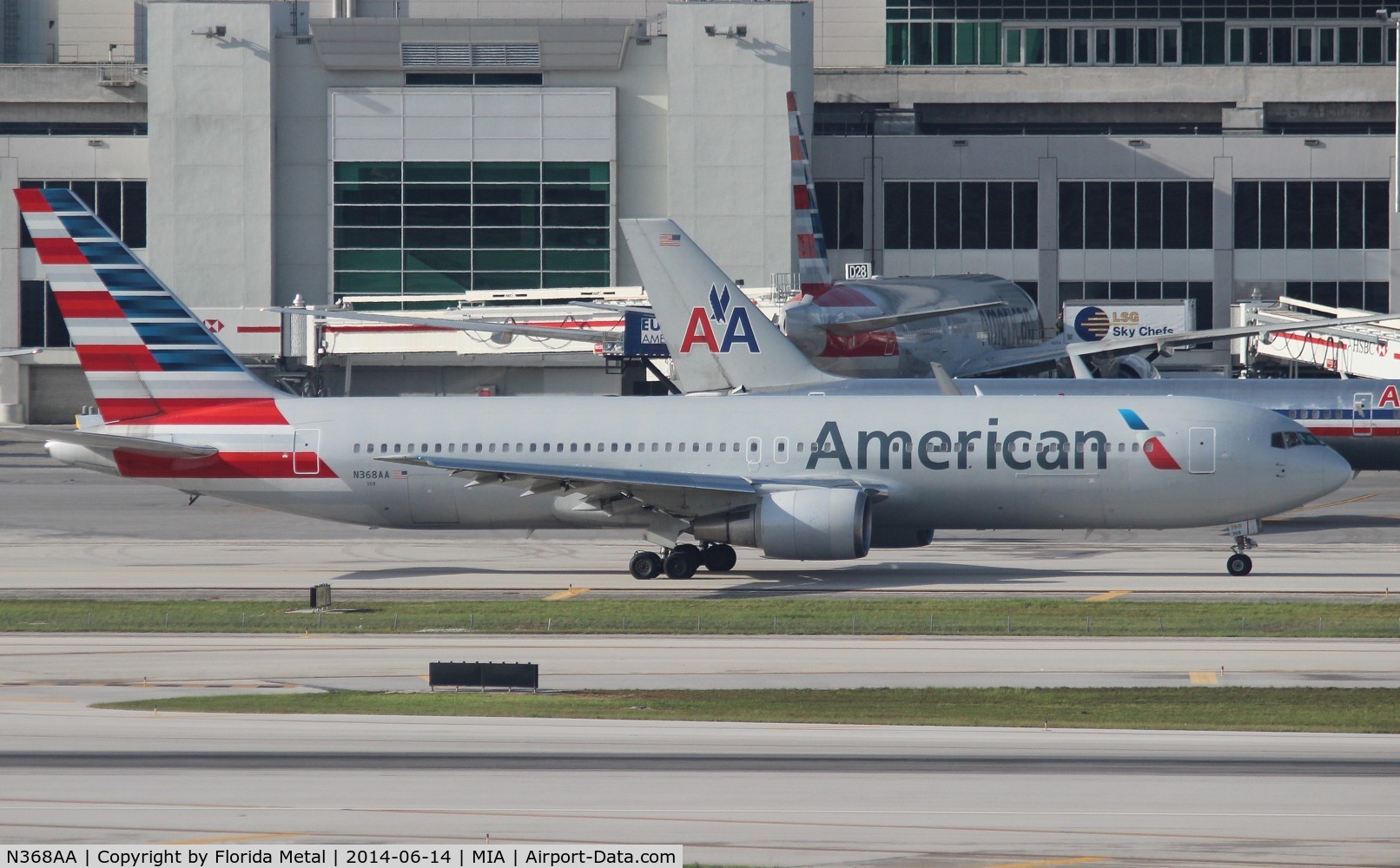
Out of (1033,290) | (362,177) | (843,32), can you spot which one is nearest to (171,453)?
(362,177)

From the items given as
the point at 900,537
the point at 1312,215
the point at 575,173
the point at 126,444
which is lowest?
the point at 900,537

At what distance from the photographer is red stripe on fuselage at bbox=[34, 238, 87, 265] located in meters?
34.2

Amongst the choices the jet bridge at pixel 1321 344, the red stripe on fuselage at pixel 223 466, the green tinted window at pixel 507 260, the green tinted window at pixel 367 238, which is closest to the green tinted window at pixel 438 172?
the green tinted window at pixel 367 238

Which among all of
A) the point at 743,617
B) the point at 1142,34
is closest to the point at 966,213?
the point at 1142,34

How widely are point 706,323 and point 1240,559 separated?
53.5 ft

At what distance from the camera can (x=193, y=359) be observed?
35.0 metres

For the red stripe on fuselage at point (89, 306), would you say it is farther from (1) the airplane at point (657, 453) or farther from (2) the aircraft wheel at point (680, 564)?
(2) the aircraft wheel at point (680, 564)

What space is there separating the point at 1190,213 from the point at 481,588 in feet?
212

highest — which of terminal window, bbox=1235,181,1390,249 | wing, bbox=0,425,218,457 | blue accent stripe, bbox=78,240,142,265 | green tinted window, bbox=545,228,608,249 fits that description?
terminal window, bbox=1235,181,1390,249

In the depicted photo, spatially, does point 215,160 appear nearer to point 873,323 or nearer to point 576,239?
point 576,239

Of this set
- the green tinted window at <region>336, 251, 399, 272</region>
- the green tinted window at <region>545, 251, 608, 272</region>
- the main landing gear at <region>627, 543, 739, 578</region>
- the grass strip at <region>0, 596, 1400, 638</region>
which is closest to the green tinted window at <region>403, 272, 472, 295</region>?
the green tinted window at <region>336, 251, 399, 272</region>

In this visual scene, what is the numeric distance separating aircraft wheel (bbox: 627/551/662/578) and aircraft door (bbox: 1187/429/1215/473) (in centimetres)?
1128

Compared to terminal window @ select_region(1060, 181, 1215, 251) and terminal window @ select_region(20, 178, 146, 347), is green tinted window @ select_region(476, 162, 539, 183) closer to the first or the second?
terminal window @ select_region(20, 178, 146, 347)

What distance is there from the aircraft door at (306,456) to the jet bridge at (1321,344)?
38.4m
